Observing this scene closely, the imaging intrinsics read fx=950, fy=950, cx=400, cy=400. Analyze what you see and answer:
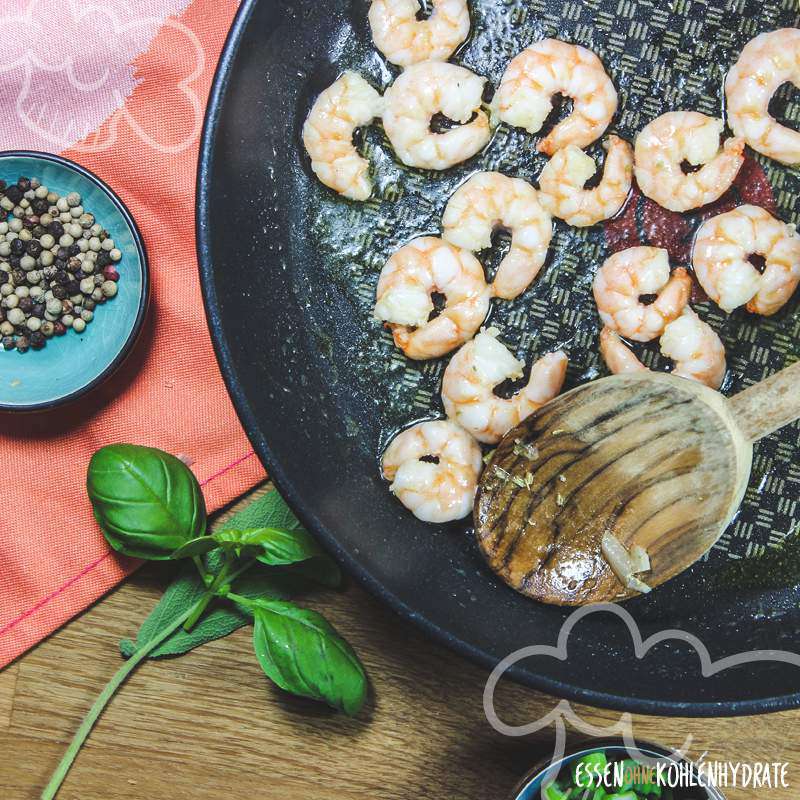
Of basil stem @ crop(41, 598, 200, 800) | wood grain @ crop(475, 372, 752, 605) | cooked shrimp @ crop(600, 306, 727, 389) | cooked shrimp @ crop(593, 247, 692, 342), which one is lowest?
basil stem @ crop(41, 598, 200, 800)

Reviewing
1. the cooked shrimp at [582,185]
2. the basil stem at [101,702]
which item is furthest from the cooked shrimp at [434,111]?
the basil stem at [101,702]

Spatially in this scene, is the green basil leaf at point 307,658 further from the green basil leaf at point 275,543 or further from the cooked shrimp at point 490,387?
the cooked shrimp at point 490,387

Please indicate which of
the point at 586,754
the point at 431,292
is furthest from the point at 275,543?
the point at 586,754

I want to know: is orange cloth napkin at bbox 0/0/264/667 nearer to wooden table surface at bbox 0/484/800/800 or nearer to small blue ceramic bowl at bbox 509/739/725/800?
wooden table surface at bbox 0/484/800/800

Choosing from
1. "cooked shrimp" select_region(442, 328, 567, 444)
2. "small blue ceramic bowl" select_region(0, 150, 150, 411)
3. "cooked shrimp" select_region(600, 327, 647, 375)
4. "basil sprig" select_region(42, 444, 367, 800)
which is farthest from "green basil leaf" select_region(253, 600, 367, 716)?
"cooked shrimp" select_region(600, 327, 647, 375)

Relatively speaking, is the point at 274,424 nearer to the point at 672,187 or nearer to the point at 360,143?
the point at 360,143

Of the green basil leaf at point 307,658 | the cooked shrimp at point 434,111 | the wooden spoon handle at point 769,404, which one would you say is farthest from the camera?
the cooked shrimp at point 434,111
